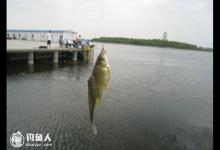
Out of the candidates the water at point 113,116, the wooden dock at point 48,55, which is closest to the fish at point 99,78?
the water at point 113,116

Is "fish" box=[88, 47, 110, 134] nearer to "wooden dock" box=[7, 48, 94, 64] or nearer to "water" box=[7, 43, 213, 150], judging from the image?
"water" box=[7, 43, 213, 150]

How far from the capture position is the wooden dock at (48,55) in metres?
21.6

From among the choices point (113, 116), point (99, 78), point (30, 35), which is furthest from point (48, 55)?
point (30, 35)

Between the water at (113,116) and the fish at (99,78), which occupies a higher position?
the fish at (99,78)

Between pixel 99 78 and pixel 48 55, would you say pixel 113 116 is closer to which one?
pixel 99 78

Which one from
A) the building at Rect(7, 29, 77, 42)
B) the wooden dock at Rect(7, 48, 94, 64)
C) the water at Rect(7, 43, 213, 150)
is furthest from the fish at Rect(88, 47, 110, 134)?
the building at Rect(7, 29, 77, 42)

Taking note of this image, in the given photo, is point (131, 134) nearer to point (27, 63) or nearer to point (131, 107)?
point (131, 107)

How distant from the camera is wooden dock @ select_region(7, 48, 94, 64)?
21.6m

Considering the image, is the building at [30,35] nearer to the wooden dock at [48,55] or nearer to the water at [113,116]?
the wooden dock at [48,55]

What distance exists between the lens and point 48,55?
89.2ft

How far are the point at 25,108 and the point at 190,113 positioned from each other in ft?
30.0

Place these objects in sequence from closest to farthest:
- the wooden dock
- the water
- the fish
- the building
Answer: the fish < the water < the wooden dock < the building
